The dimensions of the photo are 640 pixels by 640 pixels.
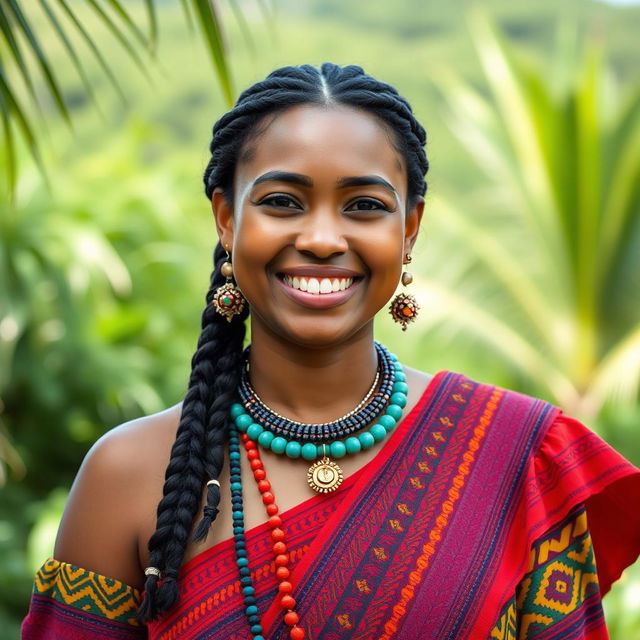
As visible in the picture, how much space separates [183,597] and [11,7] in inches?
49.9

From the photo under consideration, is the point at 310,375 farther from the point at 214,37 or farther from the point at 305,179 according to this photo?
the point at 214,37

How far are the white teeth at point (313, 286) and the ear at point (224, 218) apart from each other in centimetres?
28

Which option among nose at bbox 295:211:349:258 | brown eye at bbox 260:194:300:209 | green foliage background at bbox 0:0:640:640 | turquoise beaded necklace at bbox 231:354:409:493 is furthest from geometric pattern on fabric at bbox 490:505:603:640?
green foliage background at bbox 0:0:640:640

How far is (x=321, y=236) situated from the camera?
1.94 metres

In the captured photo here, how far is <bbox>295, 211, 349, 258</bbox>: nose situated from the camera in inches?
76.3

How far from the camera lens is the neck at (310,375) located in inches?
Answer: 84.8

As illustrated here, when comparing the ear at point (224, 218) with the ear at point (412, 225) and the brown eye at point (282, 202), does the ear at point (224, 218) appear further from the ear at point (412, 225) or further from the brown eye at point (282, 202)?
the ear at point (412, 225)

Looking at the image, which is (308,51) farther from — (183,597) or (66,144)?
(183,597)

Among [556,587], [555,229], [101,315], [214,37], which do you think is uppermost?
[214,37]

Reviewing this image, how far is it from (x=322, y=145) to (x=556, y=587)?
1032 millimetres

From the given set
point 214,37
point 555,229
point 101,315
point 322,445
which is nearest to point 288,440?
point 322,445

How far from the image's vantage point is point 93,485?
212 centimetres

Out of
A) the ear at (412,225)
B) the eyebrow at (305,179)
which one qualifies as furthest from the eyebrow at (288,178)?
the ear at (412,225)

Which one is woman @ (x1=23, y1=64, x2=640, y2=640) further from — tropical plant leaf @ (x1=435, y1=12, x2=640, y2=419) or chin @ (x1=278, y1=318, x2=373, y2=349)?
tropical plant leaf @ (x1=435, y1=12, x2=640, y2=419)
